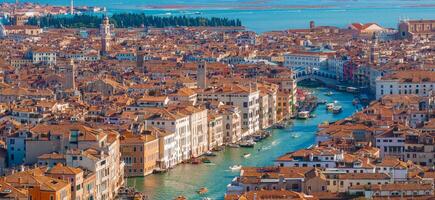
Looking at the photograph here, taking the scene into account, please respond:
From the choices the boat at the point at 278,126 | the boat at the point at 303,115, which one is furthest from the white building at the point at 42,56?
the boat at the point at 278,126

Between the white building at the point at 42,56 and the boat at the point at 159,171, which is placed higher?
the boat at the point at 159,171

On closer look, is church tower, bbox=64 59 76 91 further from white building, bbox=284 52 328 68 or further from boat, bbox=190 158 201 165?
white building, bbox=284 52 328 68

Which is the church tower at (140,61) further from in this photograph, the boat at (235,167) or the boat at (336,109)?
the boat at (235,167)

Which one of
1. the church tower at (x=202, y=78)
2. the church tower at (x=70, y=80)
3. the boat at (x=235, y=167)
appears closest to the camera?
the boat at (x=235, y=167)

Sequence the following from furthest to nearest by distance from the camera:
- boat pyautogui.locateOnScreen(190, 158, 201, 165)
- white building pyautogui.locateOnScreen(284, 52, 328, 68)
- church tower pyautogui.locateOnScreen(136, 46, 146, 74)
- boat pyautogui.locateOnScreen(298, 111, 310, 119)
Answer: white building pyautogui.locateOnScreen(284, 52, 328, 68)
church tower pyautogui.locateOnScreen(136, 46, 146, 74)
boat pyautogui.locateOnScreen(298, 111, 310, 119)
boat pyautogui.locateOnScreen(190, 158, 201, 165)

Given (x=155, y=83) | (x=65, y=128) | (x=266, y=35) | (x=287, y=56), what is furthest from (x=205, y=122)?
(x=266, y=35)

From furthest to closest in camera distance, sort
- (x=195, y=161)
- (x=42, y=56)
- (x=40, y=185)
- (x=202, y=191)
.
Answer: (x=42, y=56)
(x=195, y=161)
(x=202, y=191)
(x=40, y=185)

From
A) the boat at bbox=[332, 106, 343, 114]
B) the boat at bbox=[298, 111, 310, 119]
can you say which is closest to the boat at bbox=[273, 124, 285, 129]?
the boat at bbox=[298, 111, 310, 119]

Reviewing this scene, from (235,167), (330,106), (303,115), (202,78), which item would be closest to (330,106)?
(330,106)

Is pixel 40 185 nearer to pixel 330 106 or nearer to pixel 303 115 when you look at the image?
pixel 303 115
